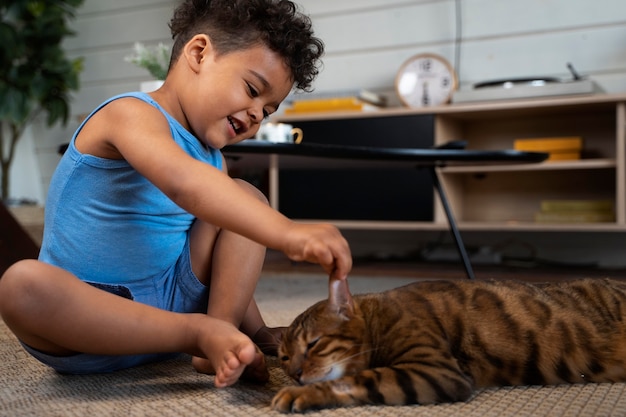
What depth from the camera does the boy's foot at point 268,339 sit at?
108 cm

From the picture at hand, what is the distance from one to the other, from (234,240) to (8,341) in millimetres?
543

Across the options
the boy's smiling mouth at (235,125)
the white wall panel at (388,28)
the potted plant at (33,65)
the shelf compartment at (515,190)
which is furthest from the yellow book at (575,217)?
the potted plant at (33,65)

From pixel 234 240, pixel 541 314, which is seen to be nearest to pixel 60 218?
pixel 234 240

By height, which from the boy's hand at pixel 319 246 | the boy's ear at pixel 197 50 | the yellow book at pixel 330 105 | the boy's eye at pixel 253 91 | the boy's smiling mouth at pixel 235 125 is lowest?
the boy's hand at pixel 319 246

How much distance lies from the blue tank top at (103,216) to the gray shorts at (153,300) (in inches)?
1.1

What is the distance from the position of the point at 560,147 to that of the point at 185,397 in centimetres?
201

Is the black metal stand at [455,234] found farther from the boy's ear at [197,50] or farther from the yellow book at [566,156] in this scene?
the boy's ear at [197,50]

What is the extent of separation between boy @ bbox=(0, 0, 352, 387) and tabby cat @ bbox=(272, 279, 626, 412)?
0.09 metres

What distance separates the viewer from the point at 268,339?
1.11 m

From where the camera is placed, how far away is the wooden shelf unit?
93.5 inches

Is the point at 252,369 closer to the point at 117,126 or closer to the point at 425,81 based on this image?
the point at 117,126

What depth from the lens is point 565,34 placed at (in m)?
2.64

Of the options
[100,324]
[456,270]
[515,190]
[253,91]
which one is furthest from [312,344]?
[515,190]

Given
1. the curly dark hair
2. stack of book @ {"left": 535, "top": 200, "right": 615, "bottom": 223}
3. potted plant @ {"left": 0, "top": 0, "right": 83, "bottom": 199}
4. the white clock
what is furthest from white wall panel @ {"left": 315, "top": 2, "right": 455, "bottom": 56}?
the curly dark hair
